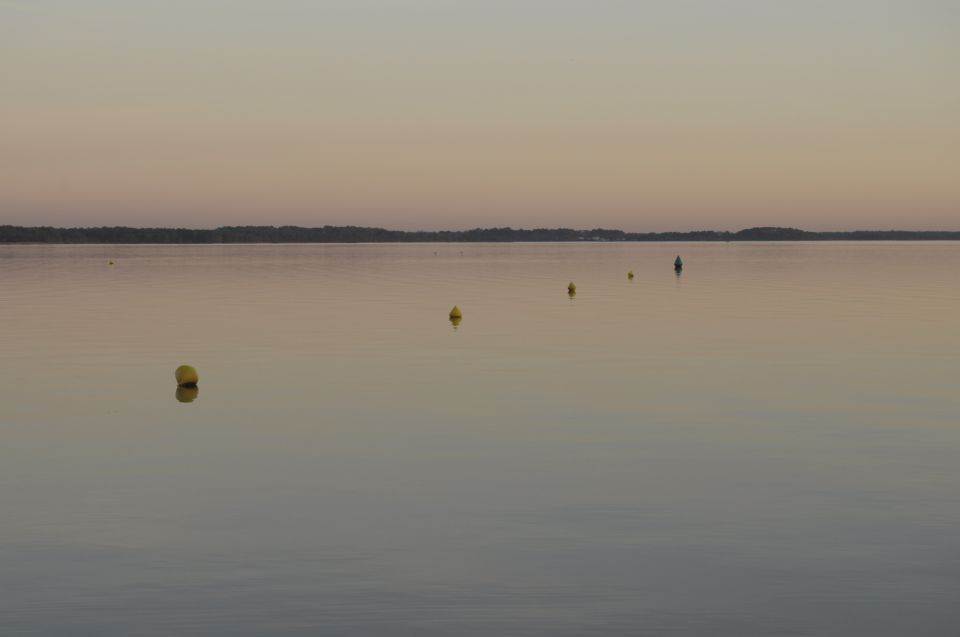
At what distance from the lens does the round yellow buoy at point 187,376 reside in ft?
90.5

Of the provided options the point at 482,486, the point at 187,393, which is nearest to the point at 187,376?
the point at 187,393

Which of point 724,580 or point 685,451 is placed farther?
point 685,451

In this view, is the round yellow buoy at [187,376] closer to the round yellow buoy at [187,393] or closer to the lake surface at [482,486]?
the round yellow buoy at [187,393]

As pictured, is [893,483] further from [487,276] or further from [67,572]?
[487,276]

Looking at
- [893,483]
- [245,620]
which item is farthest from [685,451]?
[245,620]

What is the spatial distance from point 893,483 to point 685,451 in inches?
141

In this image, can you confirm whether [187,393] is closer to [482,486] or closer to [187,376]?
[187,376]

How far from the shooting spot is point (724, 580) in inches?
480

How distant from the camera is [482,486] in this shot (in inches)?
663

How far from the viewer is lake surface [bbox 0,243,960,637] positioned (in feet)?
37.7

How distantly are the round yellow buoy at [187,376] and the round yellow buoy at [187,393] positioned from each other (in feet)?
0.36

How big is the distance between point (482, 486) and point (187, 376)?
12.9m

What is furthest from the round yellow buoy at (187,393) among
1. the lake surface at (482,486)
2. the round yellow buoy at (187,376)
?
the lake surface at (482,486)

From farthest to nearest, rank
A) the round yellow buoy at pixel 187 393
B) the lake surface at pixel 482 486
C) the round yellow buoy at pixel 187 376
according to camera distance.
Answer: the round yellow buoy at pixel 187 376, the round yellow buoy at pixel 187 393, the lake surface at pixel 482 486
